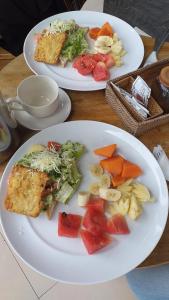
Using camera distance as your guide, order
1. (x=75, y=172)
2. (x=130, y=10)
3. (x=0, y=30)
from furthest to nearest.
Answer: (x=130, y=10) → (x=0, y=30) → (x=75, y=172)

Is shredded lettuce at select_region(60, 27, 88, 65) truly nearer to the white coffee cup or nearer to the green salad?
the white coffee cup

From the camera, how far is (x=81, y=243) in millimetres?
837

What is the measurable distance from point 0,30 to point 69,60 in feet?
2.41

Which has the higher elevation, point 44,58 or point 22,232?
point 44,58

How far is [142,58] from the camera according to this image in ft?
3.96

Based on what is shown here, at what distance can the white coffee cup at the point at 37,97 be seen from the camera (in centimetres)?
99

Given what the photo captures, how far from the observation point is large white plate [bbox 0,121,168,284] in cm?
79

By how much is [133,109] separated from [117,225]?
0.39 meters

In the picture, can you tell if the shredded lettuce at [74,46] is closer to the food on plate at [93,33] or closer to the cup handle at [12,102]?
the food on plate at [93,33]

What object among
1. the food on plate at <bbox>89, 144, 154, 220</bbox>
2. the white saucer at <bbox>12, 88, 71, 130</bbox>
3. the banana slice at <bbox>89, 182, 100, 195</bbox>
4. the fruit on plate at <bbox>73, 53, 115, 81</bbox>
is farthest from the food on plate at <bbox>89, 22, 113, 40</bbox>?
the banana slice at <bbox>89, 182, 100, 195</bbox>

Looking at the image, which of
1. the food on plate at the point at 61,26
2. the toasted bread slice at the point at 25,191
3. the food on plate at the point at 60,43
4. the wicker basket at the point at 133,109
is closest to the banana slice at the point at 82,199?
the toasted bread slice at the point at 25,191

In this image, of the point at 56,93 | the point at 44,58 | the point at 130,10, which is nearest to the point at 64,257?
the point at 56,93

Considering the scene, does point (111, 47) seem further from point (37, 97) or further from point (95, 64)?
point (37, 97)

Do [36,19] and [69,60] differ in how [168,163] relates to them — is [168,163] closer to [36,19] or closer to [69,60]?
[69,60]
